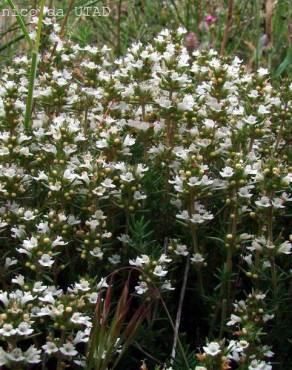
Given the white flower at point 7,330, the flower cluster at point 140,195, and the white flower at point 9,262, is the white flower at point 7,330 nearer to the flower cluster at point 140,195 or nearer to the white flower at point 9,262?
the flower cluster at point 140,195

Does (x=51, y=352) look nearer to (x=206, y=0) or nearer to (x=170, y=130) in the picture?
(x=170, y=130)

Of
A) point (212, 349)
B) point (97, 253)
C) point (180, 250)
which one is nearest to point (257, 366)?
point (212, 349)

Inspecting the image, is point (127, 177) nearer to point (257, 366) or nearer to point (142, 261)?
point (142, 261)

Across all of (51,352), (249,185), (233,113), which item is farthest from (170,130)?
(51,352)

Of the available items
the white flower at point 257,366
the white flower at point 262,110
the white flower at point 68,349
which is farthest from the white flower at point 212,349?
the white flower at point 262,110

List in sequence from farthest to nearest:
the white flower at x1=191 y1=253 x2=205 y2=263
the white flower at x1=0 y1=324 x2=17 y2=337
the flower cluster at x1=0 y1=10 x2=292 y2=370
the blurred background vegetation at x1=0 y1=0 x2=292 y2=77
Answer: the blurred background vegetation at x1=0 y1=0 x2=292 y2=77, the white flower at x1=191 y1=253 x2=205 y2=263, the flower cluster at x1=0 y1=10 x2=292 y2=370, the white flower at x1=0 y1=324 x2=17 y2=337

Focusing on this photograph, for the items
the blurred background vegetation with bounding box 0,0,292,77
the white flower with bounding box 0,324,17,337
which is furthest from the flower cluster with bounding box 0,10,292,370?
the blurred background vegetation with bounding box 0,0,292,77

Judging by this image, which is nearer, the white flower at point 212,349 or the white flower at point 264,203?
the white flower at point 212,349

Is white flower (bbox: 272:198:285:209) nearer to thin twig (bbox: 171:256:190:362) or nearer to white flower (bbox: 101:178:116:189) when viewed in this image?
thin twig (bbox: 171:256:190:362)
